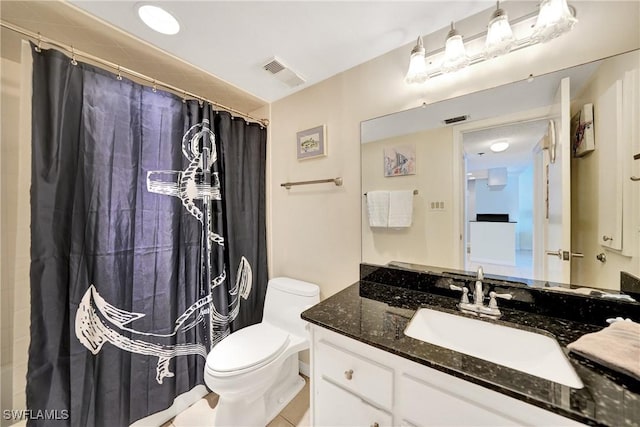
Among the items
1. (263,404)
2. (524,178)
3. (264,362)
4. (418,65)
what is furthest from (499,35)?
(263,404)

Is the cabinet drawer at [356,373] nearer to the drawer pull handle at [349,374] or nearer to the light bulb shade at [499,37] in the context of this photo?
the drawer pull handle at [349,374]

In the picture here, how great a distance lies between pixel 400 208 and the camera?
4.42ft

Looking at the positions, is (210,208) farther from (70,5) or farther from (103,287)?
(70,5)

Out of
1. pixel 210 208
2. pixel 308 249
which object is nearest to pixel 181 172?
pixel 210 208

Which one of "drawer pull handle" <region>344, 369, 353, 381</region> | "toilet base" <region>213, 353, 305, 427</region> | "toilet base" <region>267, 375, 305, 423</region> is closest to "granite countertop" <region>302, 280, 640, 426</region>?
"drawer pull handle" <region>344, 369, 353, 381</region>

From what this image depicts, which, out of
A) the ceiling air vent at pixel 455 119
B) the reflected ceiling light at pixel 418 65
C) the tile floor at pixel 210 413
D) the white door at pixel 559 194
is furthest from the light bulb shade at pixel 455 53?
the tile floor at pixel 210 413

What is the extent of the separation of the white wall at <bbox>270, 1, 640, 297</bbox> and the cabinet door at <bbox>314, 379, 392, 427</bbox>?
0.71 metres

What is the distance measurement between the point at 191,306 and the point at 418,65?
1905mm

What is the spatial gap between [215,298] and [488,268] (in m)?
1.64

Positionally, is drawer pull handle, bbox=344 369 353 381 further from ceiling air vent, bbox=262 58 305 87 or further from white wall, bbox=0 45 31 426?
ceiling air vent, bbox=262 58 305 87

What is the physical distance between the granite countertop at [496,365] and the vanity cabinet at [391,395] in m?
0.04

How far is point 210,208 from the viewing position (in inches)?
61.4

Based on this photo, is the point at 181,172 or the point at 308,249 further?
the point at 308,249

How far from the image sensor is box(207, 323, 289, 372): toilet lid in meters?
1.20
